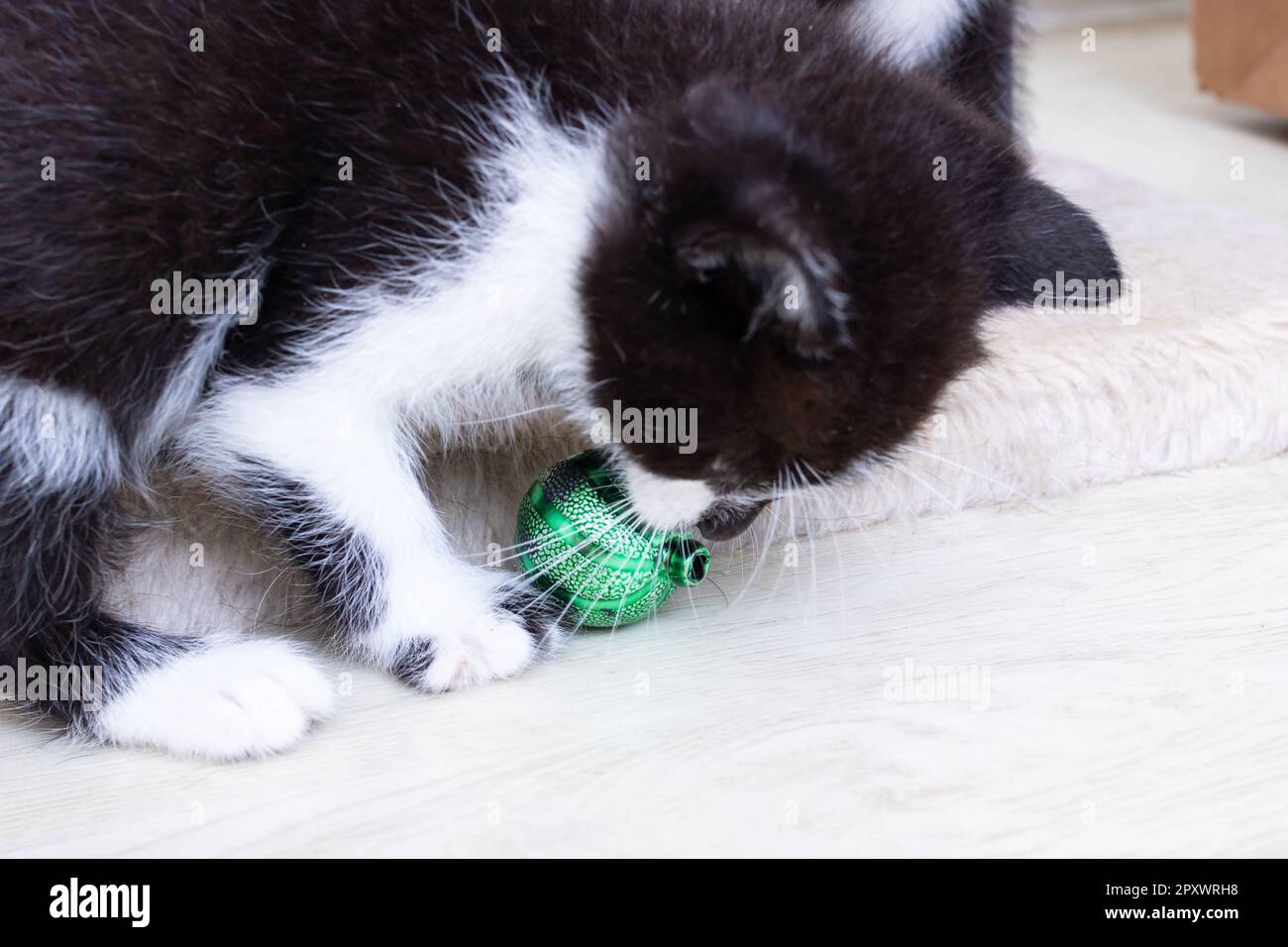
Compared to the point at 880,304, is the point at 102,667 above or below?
below

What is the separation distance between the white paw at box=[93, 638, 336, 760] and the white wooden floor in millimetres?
22

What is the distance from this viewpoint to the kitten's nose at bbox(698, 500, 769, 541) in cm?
124

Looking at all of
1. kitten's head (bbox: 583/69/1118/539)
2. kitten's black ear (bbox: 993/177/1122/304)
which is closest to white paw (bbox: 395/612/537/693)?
kitten's head (bbox: 583/69/1118/539)

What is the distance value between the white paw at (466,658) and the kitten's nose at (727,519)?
0.67 feet

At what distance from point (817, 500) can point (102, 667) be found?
784 mm

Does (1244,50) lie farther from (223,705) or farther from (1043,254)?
(223,705)

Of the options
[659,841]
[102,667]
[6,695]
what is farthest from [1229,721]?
[6,695]

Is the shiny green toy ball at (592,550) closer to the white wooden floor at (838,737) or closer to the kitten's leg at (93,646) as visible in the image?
the white wooden floor at (838,737)

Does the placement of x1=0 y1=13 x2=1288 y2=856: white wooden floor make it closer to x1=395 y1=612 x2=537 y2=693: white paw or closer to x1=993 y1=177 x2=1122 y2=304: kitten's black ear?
x1=395 y1=612 x2=537 y2=693: white paw

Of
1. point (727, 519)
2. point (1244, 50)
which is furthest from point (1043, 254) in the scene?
point (1244, 50)

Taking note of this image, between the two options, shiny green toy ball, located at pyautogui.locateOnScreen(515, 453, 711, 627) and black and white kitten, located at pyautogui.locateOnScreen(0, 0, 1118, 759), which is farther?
shiny green toy ball, located at pyautogui.locateOnScreen(515, 453, 711, 627)

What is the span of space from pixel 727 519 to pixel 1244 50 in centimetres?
261

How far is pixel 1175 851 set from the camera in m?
0.98

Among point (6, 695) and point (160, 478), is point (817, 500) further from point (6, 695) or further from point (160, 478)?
point (6, 695)
